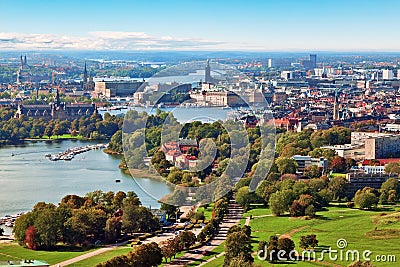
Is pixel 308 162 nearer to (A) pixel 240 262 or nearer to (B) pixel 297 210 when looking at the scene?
(B) pixel 297 210

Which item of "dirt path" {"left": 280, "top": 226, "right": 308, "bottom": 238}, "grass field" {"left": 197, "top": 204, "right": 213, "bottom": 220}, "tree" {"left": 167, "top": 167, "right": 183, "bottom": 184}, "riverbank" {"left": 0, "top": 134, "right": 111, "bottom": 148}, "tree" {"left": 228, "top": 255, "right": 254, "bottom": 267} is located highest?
"tree" {"left": 167, "top": 167, "right": 183, "bottom": 184}

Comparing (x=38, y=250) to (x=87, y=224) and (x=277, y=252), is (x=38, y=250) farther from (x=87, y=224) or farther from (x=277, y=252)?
(x=277, y=252)

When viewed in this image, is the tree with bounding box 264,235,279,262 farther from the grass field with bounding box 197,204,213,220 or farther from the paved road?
the grass field with bounding box 197,204,213,220

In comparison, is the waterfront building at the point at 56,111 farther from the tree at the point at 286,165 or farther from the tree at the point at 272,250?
the tree at the point at 272,250

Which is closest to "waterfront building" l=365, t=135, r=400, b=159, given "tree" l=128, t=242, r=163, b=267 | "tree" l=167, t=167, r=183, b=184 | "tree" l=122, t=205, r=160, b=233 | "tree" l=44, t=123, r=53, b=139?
"tree" l=167, t=167, r=183, b=184

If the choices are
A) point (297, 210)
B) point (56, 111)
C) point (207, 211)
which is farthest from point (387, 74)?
point (207, 211)
